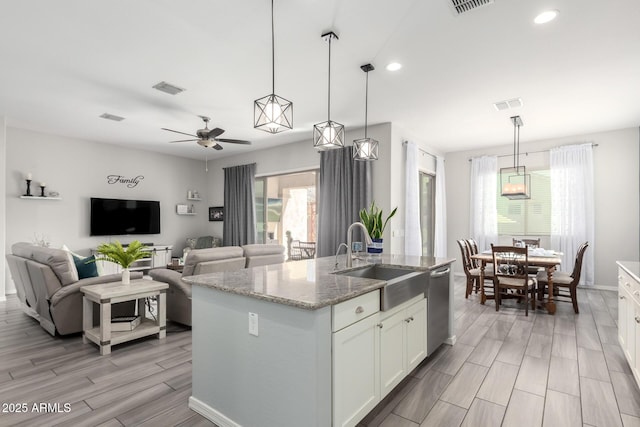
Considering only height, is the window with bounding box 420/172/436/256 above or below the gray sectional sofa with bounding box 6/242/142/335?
above

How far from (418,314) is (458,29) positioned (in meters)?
2.41

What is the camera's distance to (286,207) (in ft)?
24.3

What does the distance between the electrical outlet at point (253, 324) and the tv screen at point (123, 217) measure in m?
6.34

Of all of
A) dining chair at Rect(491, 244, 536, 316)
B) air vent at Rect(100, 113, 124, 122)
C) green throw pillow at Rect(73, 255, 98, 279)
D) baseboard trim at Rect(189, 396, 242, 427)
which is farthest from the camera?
air vent at Rect(100, 113, 124, 122)

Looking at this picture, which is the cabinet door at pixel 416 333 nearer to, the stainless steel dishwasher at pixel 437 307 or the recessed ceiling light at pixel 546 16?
the stainless steel dishwasher at pixel 437 307

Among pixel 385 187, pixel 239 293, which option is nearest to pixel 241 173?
pixel 385 187

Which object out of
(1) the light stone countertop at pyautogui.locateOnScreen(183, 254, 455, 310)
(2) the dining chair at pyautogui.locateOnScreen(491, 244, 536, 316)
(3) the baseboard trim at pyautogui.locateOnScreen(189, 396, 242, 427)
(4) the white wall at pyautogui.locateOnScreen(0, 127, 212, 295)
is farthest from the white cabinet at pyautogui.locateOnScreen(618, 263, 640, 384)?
(4) the white wall at pyautogui.locateOnScreen(0, 127, 212, 295)

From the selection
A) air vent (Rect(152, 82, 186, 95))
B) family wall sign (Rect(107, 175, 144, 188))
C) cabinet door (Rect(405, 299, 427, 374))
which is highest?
air vent (Rect(152, 82, 186, 95))

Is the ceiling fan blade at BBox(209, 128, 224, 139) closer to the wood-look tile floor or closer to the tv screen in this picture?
the wood-look tile floor

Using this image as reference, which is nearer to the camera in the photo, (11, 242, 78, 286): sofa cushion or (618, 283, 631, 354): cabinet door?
(618, 283, 631, 354): cabinet door

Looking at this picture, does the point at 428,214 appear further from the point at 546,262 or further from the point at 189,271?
the point at 189,271

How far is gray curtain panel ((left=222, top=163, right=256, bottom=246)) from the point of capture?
298 inches

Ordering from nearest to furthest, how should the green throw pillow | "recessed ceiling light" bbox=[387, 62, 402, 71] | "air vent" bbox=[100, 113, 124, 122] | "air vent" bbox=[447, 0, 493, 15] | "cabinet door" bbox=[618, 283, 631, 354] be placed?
"air vent" bbox=[447, 0, 493, 15] < "cabinet door" bbox=[618, 283, 631, 354] < "recessed ceiling light" bbox=[387, 62, 402, 71] < the green throw pillow < "air vent" bbox=[100, 113, 124, 122]

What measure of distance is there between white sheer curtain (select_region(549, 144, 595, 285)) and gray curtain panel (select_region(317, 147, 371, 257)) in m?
3.72
